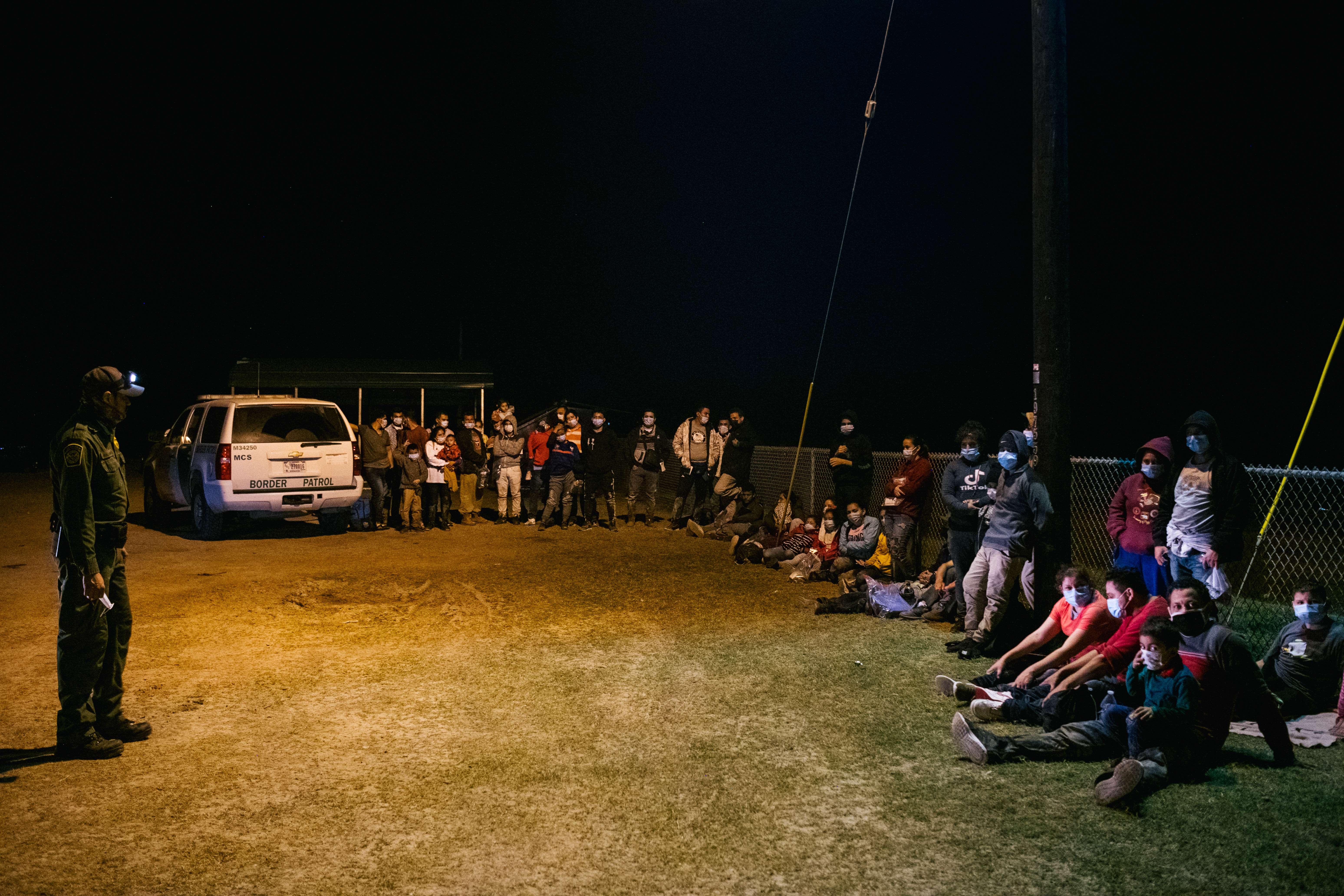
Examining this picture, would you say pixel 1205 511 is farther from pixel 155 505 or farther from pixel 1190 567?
pixel 155 505

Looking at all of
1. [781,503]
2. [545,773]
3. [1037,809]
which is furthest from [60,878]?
→ [781,503]

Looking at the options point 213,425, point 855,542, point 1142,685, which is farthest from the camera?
point 213,425

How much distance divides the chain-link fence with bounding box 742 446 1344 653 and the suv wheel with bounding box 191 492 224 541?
8327 millimetres

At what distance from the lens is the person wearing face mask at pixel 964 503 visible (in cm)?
866

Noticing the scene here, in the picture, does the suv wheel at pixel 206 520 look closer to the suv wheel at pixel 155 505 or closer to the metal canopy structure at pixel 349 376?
the suv wheel at pixel 155 505

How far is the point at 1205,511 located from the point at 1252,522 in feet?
1.47

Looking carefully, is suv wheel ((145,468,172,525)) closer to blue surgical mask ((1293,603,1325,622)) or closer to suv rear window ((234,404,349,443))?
suv rear window ((234,404,349,443))

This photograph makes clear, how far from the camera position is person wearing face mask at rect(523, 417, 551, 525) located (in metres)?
15.0

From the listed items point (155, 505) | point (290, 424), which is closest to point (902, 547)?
point (290, 424)

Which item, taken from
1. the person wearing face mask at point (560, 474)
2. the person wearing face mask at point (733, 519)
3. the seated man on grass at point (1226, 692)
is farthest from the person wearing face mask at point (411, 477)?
the seated man on grass at point (1226, 692)

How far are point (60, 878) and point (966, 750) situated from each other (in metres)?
4.28

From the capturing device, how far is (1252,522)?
688 cm

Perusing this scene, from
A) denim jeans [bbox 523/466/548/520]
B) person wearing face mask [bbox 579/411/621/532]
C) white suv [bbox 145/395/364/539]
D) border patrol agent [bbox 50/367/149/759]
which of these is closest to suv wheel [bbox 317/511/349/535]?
white suv [bbox 145/395/364/539]

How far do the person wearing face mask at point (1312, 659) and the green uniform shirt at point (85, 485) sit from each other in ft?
23.1
